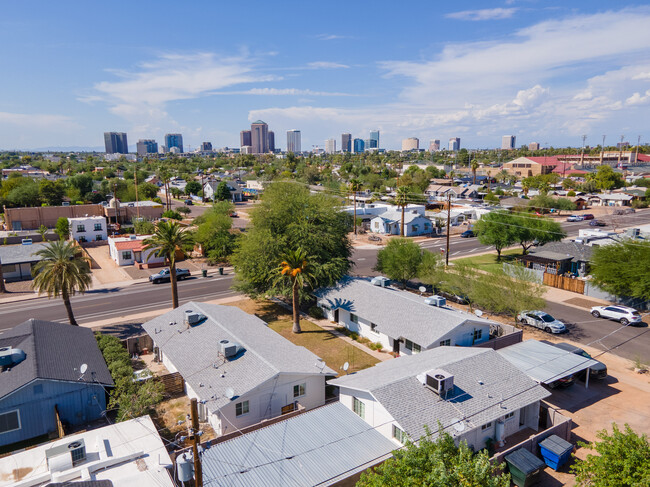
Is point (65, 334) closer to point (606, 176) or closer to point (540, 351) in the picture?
point (540, 351)

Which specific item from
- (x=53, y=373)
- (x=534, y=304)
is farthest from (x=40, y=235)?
(x=534, y=304)

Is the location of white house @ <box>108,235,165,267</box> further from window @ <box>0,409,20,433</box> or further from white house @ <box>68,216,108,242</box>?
window @ <box>0,409,20,433</box>

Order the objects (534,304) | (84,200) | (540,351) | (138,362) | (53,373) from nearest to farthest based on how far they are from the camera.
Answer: (53,373) → (540,351) → (138,362) → (534,304) → (84,200)

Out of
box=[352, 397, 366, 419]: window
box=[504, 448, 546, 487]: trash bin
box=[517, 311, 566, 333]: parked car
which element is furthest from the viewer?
box=[517, 311, 566, 333]: parked car

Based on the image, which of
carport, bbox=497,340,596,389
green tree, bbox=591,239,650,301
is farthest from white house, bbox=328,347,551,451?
green tree, bbox=591,239,650,301

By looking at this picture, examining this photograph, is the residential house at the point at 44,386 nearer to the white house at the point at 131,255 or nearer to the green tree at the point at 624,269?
the white house at the point at 131,255

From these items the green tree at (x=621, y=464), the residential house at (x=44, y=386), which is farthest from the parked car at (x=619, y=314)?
the residential house at (x=44, y=386)
